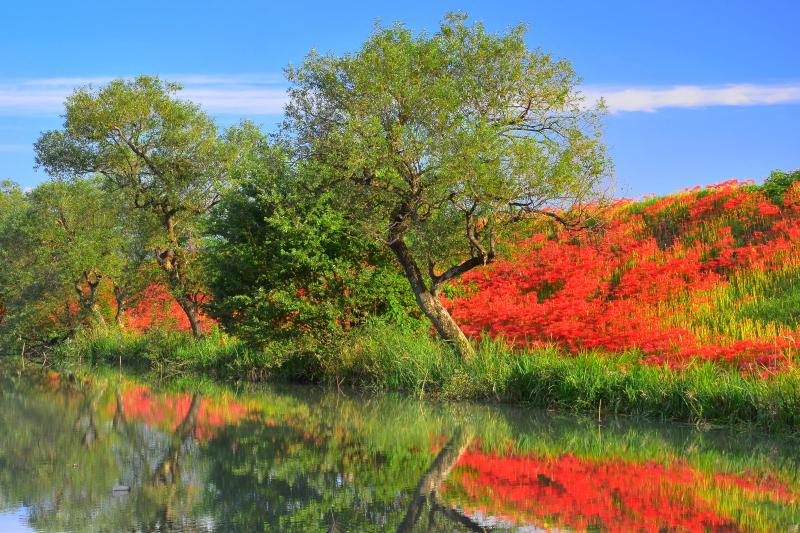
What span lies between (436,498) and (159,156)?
25069 millimetres

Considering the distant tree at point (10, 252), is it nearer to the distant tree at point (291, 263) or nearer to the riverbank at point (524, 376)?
the riverbank at point (524, 376)

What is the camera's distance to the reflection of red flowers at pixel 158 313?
114ft

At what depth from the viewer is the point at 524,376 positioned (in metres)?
18.5

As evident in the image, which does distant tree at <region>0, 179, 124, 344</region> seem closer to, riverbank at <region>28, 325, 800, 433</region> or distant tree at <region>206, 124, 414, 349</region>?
riverbank at <region>28, 325, 800, 433</region>

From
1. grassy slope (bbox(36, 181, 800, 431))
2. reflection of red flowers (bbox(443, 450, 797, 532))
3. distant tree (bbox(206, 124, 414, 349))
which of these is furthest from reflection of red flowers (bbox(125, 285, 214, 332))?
reflection of red flowers (bbox(443, 450, 797, 532))

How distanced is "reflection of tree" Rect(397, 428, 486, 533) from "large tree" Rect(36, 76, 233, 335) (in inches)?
790

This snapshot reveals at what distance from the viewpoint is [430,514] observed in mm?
9000

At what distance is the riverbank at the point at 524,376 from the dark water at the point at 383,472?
872mm

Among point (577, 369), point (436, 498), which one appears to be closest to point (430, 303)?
point (577, 369)

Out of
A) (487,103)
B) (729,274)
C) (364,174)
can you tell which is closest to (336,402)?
(364,174)

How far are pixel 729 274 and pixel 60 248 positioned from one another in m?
27.5

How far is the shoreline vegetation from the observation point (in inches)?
728

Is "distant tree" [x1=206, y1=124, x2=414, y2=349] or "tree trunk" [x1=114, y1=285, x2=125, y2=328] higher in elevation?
"distant tree" [x1=206, y1=124, x2=414, y2=349]

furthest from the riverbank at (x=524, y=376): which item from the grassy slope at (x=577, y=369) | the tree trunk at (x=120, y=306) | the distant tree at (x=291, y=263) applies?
the tree trunk at (x=120, y=306)
